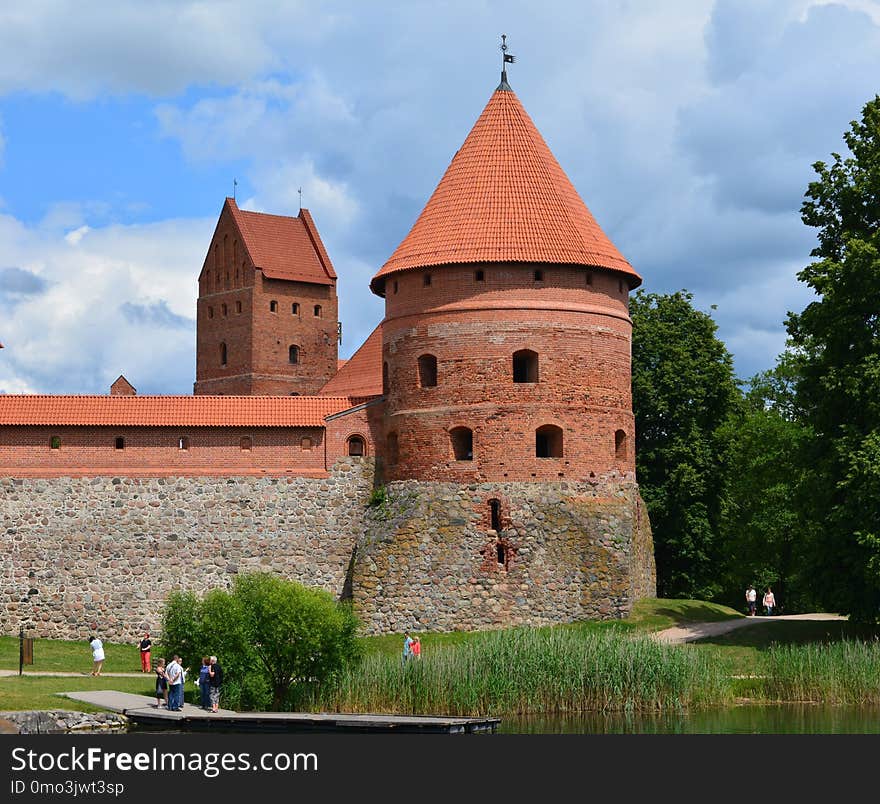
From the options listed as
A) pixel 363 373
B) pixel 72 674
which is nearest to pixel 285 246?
pixel 363 373

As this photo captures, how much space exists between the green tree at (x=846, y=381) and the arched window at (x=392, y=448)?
24.7ft

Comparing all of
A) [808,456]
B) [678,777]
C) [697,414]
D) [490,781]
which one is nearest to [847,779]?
[678,777]

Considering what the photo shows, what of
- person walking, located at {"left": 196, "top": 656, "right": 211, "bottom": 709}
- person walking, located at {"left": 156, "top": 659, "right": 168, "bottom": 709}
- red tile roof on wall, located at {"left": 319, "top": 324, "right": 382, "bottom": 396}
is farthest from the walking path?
red tile roof on wall, located at {"left": 319, "top": 324, "right": 382, "bottom": 396}

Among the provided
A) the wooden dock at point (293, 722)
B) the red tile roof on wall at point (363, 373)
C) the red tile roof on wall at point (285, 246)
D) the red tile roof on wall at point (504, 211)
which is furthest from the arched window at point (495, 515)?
the red tile roof on wall at point (285, 246)

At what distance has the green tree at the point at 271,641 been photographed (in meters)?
22.3

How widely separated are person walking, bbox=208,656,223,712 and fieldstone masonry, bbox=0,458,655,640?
772cm

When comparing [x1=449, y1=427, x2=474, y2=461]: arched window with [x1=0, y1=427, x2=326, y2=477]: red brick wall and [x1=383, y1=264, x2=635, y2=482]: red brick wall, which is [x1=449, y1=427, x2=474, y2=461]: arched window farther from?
[x1=0, y1=427, x2=326, y2=477]: red brick wall

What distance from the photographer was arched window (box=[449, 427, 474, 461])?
29469 mm

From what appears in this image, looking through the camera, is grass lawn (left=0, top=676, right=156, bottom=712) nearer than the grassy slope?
Yes

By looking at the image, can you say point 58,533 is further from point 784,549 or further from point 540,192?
point 784,549

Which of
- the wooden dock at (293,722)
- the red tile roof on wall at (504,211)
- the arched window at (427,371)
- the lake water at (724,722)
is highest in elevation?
the red tile roof on wall at (504,211)

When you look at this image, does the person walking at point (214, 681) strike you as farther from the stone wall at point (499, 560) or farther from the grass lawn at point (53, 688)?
the stone wall at point (499, 560)

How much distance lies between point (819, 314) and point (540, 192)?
6263 millimetres

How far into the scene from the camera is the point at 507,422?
29125 mm
